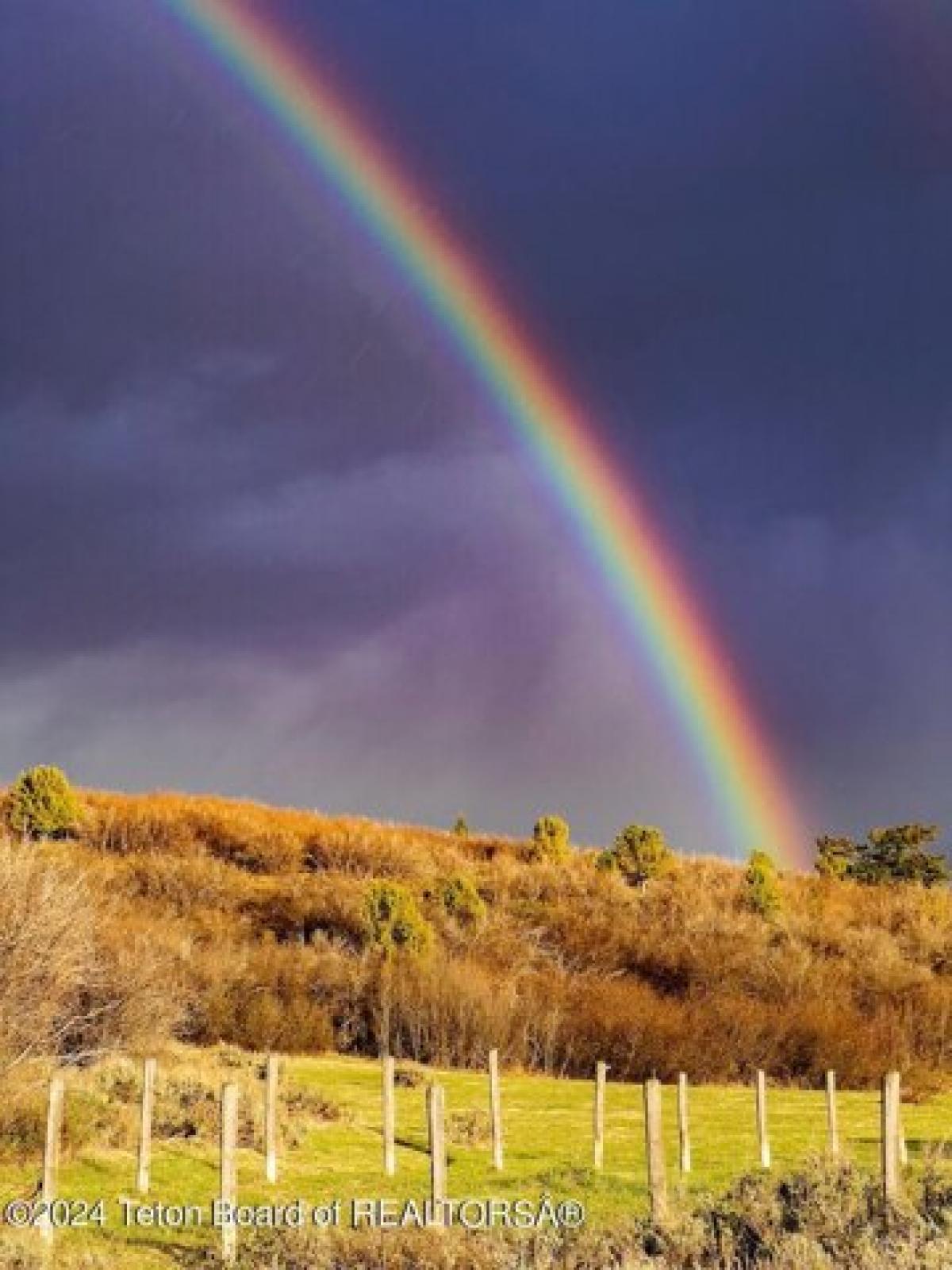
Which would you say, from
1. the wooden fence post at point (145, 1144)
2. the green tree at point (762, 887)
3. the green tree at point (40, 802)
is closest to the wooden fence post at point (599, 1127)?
the wooden fence post at point (145, 1144)

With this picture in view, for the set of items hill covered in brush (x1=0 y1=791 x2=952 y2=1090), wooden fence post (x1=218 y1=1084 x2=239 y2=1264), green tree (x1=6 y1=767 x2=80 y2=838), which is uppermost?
green tree (x1=6 y1=767 x2=80 y2=838)

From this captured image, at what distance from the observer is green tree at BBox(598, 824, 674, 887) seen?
56562 millimetres

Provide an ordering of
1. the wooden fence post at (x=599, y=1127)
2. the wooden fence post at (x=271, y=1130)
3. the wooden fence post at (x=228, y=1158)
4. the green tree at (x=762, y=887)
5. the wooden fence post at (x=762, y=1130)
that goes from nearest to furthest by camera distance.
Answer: the wooden fence post at (x=228, y=1158), the wooden fence post at (x=271, y=1130), the wooden fence post at (x=599, y=1127), the wooden fence post at (x=762, y=1130), the green tree at (x=762, y=887)

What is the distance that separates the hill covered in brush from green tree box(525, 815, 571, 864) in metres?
0.18

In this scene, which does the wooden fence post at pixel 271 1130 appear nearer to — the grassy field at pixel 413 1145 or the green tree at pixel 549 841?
the grassy field at pixel 413 1145

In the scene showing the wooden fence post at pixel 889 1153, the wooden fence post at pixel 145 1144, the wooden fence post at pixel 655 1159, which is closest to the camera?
the wooden fence post at pixel 889 1153

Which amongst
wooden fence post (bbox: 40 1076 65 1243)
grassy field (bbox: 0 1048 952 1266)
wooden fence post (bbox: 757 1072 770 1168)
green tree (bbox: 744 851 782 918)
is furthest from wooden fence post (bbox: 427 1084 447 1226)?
→ green tree (bbox: 744 851 782 918)

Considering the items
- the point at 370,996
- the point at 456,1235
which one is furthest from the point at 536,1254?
the point at 370,996

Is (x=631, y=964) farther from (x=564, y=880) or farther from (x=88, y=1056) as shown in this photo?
(x=88, y=1056)

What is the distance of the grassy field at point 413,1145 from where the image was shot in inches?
713

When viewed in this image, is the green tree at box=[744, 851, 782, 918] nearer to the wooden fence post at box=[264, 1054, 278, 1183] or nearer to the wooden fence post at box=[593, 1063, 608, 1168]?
the wooden fence post at box=[593, 1063, 608, 1168]

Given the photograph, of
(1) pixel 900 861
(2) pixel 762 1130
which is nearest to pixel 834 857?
(1) pixel 900 861

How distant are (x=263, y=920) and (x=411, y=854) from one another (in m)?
11.3

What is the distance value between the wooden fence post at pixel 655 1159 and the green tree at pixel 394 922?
23.4 meters
